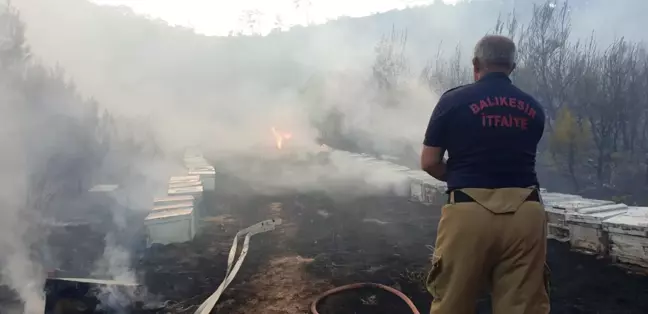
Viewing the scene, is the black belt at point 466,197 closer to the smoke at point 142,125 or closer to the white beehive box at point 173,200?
the smoke at point 142,125

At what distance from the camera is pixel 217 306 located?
180 inches

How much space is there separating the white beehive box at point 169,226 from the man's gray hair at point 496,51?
5275 mm

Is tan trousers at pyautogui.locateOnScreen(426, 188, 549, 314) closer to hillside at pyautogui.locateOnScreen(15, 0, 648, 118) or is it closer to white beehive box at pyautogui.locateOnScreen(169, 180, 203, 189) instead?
white beehive box at pyautogui.locateOnScreen(169, 180, 203, 189)

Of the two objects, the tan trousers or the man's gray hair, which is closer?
the tan trousers

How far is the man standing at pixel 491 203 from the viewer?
2146mm

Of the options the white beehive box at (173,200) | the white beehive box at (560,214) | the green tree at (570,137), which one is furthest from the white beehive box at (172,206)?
the green tree at (570,137)

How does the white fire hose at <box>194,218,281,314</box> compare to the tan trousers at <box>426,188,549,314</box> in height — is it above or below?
below

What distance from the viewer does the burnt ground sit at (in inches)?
180

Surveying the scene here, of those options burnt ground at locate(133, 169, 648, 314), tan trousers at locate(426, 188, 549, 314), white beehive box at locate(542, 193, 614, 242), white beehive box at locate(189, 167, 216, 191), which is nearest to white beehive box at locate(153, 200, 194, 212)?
burnt ground at locate(133, 169, 648, 314)

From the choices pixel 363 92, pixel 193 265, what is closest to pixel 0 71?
pixel 193 265

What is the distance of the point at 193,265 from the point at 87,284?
1.93 meters

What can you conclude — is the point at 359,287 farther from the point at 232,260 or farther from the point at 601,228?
the point at 601,228

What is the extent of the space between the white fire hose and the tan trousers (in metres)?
2.84

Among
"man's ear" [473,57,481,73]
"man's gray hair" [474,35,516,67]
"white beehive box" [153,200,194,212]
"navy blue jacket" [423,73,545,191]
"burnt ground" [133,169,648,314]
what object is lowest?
"burnt ground" [133,169,648,314]
